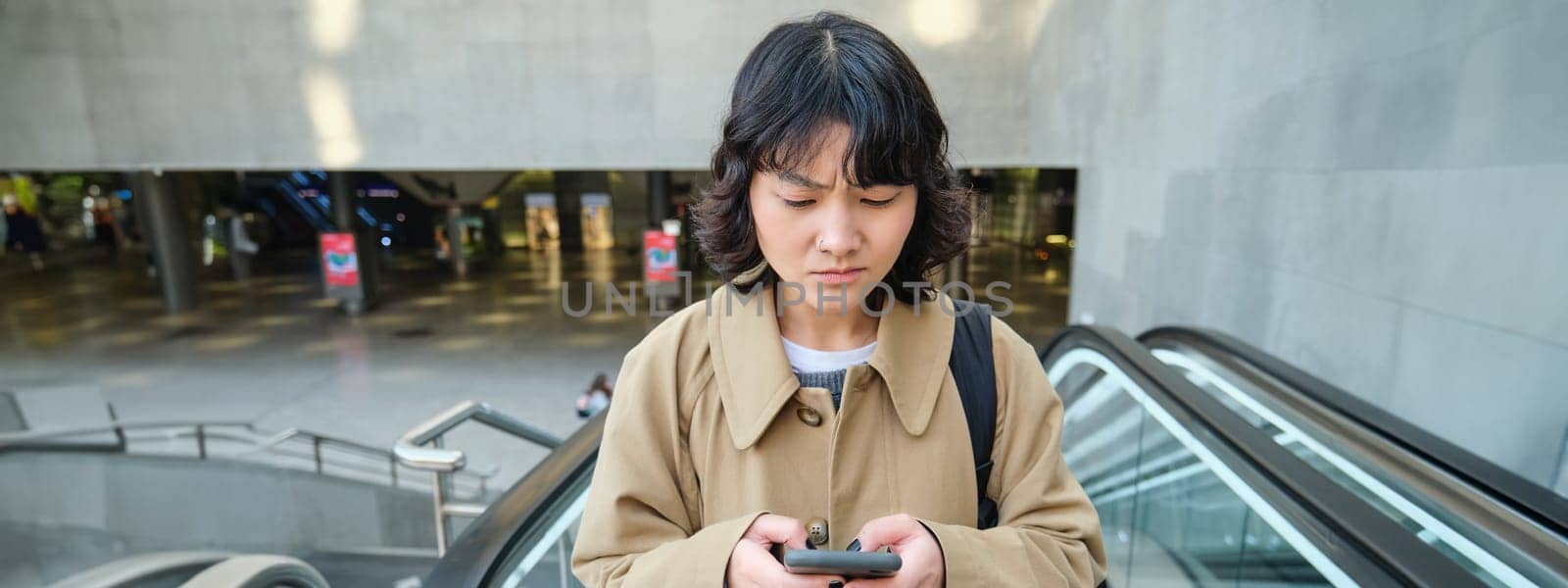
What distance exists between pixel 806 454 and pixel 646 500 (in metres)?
0.25

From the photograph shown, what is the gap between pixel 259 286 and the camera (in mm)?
16625

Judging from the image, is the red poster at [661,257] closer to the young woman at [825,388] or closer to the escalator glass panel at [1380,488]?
the escalator glass panel at [1380,488]

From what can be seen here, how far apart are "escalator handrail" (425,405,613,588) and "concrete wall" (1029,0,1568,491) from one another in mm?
3213

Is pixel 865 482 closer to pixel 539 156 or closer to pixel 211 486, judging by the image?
pixel 211 486

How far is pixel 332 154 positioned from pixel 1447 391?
11.5 m

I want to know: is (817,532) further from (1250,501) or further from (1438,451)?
(1438,451)

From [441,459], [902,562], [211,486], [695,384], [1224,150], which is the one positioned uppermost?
[1224,150]

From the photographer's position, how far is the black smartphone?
84cm

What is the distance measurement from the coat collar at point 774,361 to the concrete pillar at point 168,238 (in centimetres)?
1656

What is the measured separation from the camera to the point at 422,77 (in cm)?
975

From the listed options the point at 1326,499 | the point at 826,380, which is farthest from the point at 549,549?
the point at 1326,499

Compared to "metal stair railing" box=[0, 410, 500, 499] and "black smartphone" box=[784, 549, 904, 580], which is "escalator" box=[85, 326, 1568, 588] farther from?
"metal stair railing" box=[0, 410, 500, 499]

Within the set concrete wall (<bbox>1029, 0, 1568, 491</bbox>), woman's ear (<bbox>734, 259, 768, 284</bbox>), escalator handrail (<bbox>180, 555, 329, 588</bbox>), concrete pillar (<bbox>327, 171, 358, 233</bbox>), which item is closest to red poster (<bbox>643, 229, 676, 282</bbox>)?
concrete pillar (<bbox>327, 171, 358, 233</bbox>)

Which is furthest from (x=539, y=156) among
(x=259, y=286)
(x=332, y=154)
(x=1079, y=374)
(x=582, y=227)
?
(x=582, y=227)
